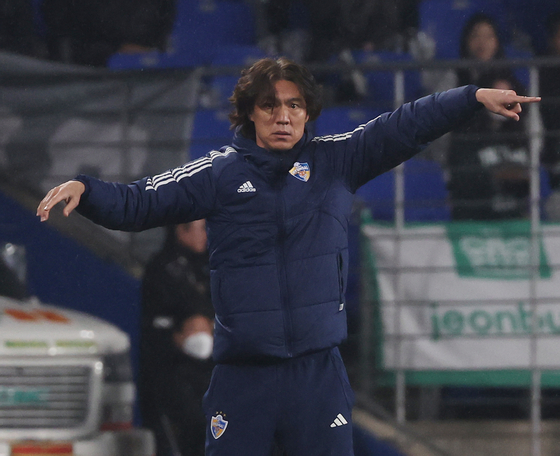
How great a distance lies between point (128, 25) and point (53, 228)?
1052mm

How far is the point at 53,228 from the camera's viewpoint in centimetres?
446

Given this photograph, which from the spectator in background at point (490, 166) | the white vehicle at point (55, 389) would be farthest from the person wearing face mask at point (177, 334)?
the spectator in background at point (490, 166)

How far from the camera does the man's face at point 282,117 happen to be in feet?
9.52

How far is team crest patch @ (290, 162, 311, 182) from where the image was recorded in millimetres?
2906

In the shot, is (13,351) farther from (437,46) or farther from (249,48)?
(437,46)

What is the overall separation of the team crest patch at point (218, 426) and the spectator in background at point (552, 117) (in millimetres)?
2191

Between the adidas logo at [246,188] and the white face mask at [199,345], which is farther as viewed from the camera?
the white face mask at [199,345]

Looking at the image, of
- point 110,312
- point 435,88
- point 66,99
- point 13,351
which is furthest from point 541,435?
point 66,99

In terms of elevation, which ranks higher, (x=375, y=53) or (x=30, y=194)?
(x=375, y=53)

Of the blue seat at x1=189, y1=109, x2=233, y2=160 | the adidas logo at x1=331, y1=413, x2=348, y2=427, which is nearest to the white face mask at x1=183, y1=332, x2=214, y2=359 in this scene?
the blue seat at x1=189, y1=109, x2=233, y2=160

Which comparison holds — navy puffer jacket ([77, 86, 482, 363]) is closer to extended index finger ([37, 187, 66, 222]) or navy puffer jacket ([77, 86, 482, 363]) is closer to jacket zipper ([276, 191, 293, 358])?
jacket zipper ([276, 191, 293, 358])

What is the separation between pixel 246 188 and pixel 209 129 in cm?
163

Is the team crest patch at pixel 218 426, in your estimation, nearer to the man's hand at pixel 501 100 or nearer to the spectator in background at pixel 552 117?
the man's hand at pixel 501 100

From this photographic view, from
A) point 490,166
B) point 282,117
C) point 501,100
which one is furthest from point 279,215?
point 490,166
